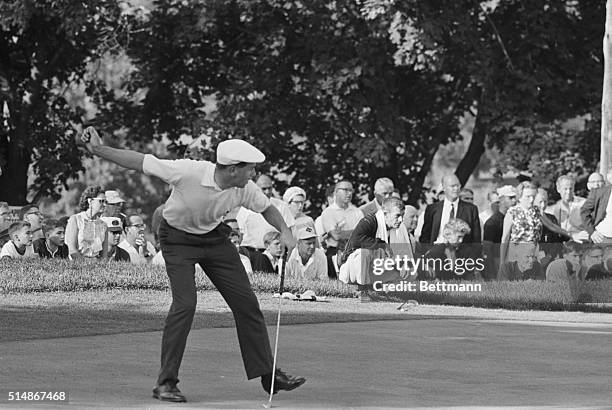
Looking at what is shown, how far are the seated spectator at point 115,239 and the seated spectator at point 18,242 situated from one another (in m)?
1.11

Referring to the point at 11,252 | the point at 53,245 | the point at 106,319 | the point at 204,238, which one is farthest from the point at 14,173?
the point at 204,238

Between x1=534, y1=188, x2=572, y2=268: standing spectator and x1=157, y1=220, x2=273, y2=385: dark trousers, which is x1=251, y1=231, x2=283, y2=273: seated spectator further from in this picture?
x1=157, y1=220, x2=273, y2=385: dark trousers

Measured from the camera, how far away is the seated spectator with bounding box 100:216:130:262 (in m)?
18.9

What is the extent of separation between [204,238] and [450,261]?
28.2 feet

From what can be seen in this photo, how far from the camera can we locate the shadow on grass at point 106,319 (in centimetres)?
1291

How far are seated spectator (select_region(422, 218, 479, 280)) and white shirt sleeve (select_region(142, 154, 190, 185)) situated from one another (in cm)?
865

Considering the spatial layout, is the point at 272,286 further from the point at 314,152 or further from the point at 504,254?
the point at 314,152

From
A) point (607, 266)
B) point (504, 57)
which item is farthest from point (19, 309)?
point (504, 57)

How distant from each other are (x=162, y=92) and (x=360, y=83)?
5.35 meters

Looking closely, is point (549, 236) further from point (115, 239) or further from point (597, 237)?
point (115, 239)

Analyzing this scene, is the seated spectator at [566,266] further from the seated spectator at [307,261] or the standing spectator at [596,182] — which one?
the seated spectator at [307,261]

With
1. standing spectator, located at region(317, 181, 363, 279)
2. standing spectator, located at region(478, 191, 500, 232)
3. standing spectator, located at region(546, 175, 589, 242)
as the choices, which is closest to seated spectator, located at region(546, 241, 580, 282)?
standing spectator, located at region(546, 175, 589, 242)

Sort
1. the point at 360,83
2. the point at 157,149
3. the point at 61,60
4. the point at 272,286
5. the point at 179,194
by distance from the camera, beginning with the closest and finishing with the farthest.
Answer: the point at 179,194 → the point at 272,286 → the point at 360,83 → the point at 61,60 → the point at 157,149

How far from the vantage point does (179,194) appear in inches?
363
